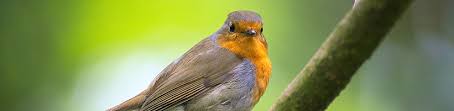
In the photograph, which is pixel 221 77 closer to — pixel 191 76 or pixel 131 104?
pixel 191 76

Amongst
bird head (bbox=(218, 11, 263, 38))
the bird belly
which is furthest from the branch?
bird head (bbox=(218, 11, 263, 38))

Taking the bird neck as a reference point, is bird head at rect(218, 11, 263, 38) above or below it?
above

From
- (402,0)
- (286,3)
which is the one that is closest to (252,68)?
(286,3)

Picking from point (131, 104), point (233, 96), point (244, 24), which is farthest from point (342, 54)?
point (131, 104)

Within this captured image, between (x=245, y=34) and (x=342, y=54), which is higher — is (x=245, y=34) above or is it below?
below

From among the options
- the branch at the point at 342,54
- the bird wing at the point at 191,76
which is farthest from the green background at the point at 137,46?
the branch at the point at 342,54

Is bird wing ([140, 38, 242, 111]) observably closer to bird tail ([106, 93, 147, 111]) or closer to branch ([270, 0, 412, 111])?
bird tail ([106, 93, 147, 111])
